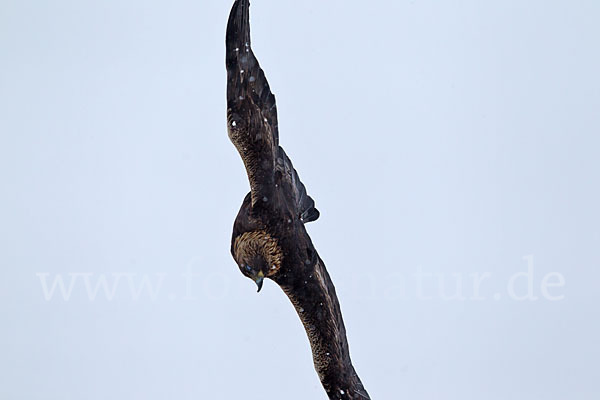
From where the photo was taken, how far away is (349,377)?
7035mm

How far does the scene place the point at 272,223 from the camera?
6574 mm

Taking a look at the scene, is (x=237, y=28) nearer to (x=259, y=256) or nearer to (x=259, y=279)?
(x=259, y=256)

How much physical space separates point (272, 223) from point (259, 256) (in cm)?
31

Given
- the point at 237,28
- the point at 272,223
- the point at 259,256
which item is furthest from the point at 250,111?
the point at 259,256

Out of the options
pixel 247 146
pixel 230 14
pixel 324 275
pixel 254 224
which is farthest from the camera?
pixel 324 275

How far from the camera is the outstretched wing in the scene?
19.2 feet

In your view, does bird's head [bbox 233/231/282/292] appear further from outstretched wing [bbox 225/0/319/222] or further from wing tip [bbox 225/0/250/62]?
wing tip [bbox 225/0/250/62]

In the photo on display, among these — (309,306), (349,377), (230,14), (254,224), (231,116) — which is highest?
(230,14)

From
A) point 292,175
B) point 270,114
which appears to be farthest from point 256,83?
point 292,175

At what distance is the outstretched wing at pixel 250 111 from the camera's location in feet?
19.2

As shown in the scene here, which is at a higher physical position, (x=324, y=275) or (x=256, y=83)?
(x=256, y=83)

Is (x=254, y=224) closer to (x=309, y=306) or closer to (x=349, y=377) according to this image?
(x=309, y=306)

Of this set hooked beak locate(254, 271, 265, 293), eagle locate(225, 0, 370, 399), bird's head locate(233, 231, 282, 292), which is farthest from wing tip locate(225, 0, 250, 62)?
hooked beak locate(254, 271, 265, 293)

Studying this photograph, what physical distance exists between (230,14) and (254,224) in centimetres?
176
